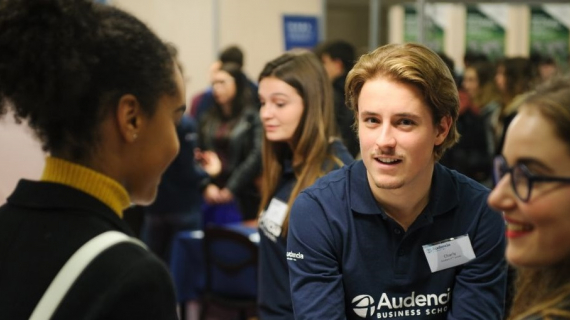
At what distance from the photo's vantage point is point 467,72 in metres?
7.38

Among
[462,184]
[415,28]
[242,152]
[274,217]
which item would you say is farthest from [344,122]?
[415,28]

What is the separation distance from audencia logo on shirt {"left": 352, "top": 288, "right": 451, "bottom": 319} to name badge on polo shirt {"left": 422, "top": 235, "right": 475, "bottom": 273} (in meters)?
0.07

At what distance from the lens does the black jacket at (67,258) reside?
126cm

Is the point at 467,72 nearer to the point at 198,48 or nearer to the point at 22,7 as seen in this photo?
the point at 198,48

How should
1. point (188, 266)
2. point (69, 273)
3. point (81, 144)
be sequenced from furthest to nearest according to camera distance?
point (188, 266), point (81, 144), point (69, 273)

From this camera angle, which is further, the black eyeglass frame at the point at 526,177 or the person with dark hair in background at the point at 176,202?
the person with dark hair in background at the point at 176,202

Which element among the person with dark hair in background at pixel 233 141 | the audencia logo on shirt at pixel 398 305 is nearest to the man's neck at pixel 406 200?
the audencia logo on shirt at pixel 398 305

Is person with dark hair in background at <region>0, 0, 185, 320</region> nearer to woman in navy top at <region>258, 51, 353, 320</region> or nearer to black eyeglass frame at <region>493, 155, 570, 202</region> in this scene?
black eyeglass frame at <region>493, 155, 570, 202</region>

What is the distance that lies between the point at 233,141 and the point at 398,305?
4.02 metres

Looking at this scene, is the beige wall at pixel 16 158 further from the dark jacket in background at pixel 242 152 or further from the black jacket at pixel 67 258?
the dark jacket in background at pixel 242 152

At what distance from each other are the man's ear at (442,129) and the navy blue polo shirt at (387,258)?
0.11 metres

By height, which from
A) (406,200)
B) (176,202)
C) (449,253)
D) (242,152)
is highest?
(406,200)

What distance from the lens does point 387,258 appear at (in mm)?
1954

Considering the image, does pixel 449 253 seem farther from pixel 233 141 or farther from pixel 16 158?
pixel 233 141
